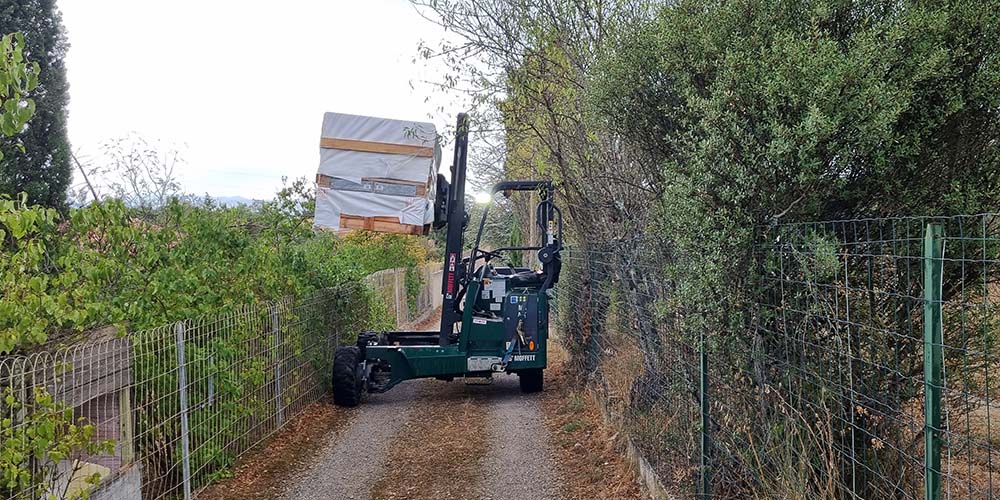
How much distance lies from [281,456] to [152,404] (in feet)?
7.36

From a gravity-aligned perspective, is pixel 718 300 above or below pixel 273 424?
above

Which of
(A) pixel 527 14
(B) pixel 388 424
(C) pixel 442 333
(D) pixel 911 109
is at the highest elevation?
(A) pixel 527 14

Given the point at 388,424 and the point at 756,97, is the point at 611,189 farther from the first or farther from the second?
the point at 756,97

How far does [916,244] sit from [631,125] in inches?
80.5

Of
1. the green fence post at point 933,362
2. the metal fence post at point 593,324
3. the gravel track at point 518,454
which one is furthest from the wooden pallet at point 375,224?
the green fence post at point 933,362

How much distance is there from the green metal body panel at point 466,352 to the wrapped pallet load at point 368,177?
212 centimetres

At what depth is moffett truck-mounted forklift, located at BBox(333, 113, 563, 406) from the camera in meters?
10.2

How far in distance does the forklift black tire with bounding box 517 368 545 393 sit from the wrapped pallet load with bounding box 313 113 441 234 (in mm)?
3125

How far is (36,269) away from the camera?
4180 mm

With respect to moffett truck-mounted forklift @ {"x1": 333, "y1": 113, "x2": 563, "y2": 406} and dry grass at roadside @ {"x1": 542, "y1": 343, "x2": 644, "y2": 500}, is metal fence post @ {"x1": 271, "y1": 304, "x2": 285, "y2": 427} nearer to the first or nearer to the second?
moffett truck-mounted forklift @ {"x1": 333, "y1": 113, "x2": 563, "y2": 406}

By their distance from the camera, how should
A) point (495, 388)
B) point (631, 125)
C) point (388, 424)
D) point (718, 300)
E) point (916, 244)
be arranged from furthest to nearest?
point (495, 388) < point (388, 424) < point (631, 125) < point (718, 300) < point (916, 244)

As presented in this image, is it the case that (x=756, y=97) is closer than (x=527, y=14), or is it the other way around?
(x=756, y=97)

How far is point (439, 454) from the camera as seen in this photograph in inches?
307

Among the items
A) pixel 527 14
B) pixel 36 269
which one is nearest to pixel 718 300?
pixel 36 269
